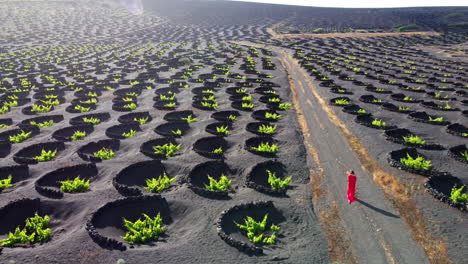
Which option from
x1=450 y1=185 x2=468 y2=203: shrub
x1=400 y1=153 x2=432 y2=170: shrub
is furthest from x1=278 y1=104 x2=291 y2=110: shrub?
x1=450 y1=185 x2=468 y2=203: shrub

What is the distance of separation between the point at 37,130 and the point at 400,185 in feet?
67.0

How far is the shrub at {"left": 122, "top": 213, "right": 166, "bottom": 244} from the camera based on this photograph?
10.9m

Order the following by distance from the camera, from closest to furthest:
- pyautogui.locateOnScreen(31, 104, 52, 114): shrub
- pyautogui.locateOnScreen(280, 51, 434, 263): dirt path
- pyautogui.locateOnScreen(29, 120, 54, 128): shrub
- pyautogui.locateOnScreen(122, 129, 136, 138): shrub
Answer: pyautogui.locateOnScreen(280, 51, 434, 263): dirt path
pyautogui.locateOnScreen(122, 129, 136, 138): shrub
pyautogui.locateOnScreen(29, 120, 54, 128): shrub
pyautogui.locateOnScreen(31, 104, 52, 114): shrub

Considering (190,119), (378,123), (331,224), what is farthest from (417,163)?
(190,119)

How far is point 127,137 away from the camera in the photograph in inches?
798

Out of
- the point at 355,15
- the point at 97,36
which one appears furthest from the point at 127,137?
the point at 355,15

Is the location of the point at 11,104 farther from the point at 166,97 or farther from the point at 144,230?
the point at 144,230

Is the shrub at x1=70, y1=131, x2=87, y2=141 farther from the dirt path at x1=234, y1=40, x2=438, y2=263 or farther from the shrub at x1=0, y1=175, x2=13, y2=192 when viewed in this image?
the dirt path at x1=234, y1=40, x2=438, y2=263

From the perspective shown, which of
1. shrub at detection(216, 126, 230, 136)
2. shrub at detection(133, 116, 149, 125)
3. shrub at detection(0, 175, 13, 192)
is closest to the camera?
shrub at detection(0, 175, 13, 192)

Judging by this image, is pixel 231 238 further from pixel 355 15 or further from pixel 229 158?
pixel 355 15

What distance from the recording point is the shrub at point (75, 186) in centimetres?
1409

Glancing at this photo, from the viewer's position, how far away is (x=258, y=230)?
11562mm

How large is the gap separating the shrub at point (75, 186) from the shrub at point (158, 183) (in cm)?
254

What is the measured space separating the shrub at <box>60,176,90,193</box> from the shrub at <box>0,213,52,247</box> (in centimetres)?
200
